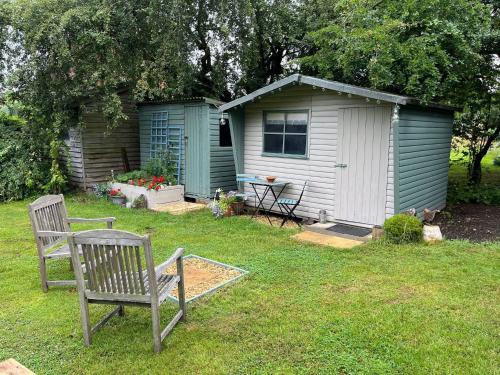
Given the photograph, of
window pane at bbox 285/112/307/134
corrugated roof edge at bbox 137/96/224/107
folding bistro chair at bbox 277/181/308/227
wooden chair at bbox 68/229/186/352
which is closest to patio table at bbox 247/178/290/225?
folding bistro chair at bbox 277/181/308/227

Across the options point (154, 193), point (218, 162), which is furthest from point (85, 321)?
point (218, 162)

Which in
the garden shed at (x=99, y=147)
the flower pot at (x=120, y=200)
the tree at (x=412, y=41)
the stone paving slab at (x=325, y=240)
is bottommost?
the stone paving slab at (x=325, y=240)

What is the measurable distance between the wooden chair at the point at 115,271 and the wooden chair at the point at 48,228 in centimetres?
108

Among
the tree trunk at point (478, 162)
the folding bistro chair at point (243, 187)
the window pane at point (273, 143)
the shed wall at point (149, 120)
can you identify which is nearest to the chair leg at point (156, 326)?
the folding bistro chair at point (243, 187)

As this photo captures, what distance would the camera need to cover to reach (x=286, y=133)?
7.03 m

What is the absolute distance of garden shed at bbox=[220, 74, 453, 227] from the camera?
19.1 feet

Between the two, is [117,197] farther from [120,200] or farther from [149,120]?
[149,120]

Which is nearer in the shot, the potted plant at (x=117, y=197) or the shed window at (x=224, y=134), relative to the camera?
the shed window at (x=224, y=134)

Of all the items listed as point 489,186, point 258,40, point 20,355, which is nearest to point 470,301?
point 20,355

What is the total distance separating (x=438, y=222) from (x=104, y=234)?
593cm

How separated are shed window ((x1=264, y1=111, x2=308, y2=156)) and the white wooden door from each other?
75 centimetres

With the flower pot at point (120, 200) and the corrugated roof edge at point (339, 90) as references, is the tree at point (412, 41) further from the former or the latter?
the flower pot at point (120, 200)

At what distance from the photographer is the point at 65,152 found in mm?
9484

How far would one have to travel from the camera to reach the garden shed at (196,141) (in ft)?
27.2
